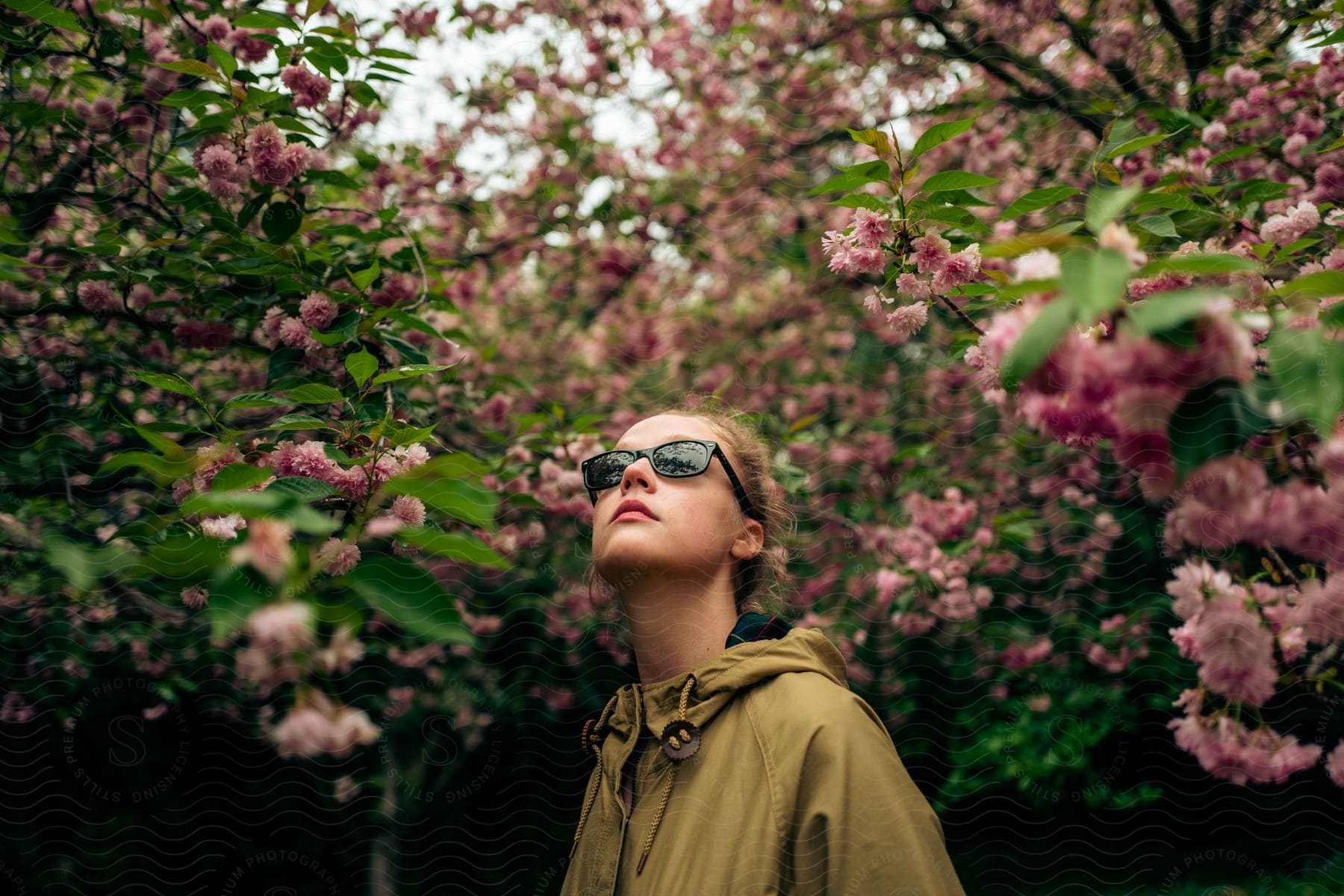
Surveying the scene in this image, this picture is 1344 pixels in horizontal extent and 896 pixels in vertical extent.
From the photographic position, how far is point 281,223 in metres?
1.18

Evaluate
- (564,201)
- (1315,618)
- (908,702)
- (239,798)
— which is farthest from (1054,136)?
(239,798)

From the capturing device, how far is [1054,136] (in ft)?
7.36

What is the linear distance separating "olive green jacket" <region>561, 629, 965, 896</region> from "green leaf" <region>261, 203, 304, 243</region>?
0.85 m

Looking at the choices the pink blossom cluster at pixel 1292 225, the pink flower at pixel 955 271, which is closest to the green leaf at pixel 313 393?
the pink flower at pixel 955 271

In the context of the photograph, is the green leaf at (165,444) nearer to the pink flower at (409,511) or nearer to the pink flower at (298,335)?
the pink flower at (409,511)

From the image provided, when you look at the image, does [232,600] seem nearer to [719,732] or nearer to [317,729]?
[317,729]

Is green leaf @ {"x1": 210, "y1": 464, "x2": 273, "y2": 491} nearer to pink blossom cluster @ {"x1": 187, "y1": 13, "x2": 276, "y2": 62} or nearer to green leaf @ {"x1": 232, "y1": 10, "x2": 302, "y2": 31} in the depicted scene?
green leaf @ {"x1": 232, "y1": 10, "x2": 302, "y2": 31}

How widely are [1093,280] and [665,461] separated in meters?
0.61

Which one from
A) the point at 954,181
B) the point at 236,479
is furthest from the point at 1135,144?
the point at 236,479

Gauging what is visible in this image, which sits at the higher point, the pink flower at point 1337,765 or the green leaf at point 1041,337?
the green leaf at point 1041,337

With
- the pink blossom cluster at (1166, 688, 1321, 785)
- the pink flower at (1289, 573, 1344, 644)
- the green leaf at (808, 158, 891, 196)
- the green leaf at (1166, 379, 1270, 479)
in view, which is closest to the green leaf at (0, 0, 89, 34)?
the green leaf at (808, 158, 891, 196)

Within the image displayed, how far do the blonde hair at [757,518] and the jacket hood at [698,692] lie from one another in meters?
0.13

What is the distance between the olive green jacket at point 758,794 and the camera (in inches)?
28.4

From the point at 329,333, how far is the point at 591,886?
823mm
